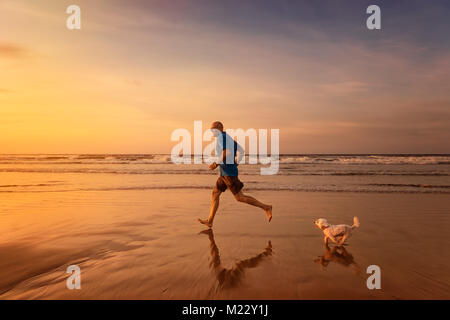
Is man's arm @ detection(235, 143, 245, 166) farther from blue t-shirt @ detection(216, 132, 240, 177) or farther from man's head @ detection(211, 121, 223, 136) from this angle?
man's head @ detection(211, 121, 223, 136)

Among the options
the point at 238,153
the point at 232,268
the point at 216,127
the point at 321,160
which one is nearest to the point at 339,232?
the point at 232,268

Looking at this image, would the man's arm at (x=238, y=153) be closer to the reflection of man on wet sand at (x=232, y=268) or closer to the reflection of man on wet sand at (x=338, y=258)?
the reflection of man on wet sand at (x=232, y=268)

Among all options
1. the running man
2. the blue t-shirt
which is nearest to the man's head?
the running man

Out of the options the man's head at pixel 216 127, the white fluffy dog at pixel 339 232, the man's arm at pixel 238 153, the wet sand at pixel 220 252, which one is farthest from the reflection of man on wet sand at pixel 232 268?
the man's head at pixel 216 127

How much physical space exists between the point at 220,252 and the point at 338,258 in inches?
78.1

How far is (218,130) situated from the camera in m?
6.09

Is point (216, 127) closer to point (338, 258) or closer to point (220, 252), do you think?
point (220, 252)

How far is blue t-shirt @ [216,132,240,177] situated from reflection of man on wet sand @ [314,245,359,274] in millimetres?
2502

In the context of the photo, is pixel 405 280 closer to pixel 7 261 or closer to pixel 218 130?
pixel 218 130

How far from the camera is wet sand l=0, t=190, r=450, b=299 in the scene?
3.43m

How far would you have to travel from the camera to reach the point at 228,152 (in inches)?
236

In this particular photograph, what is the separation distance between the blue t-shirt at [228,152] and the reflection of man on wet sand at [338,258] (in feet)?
8.21
